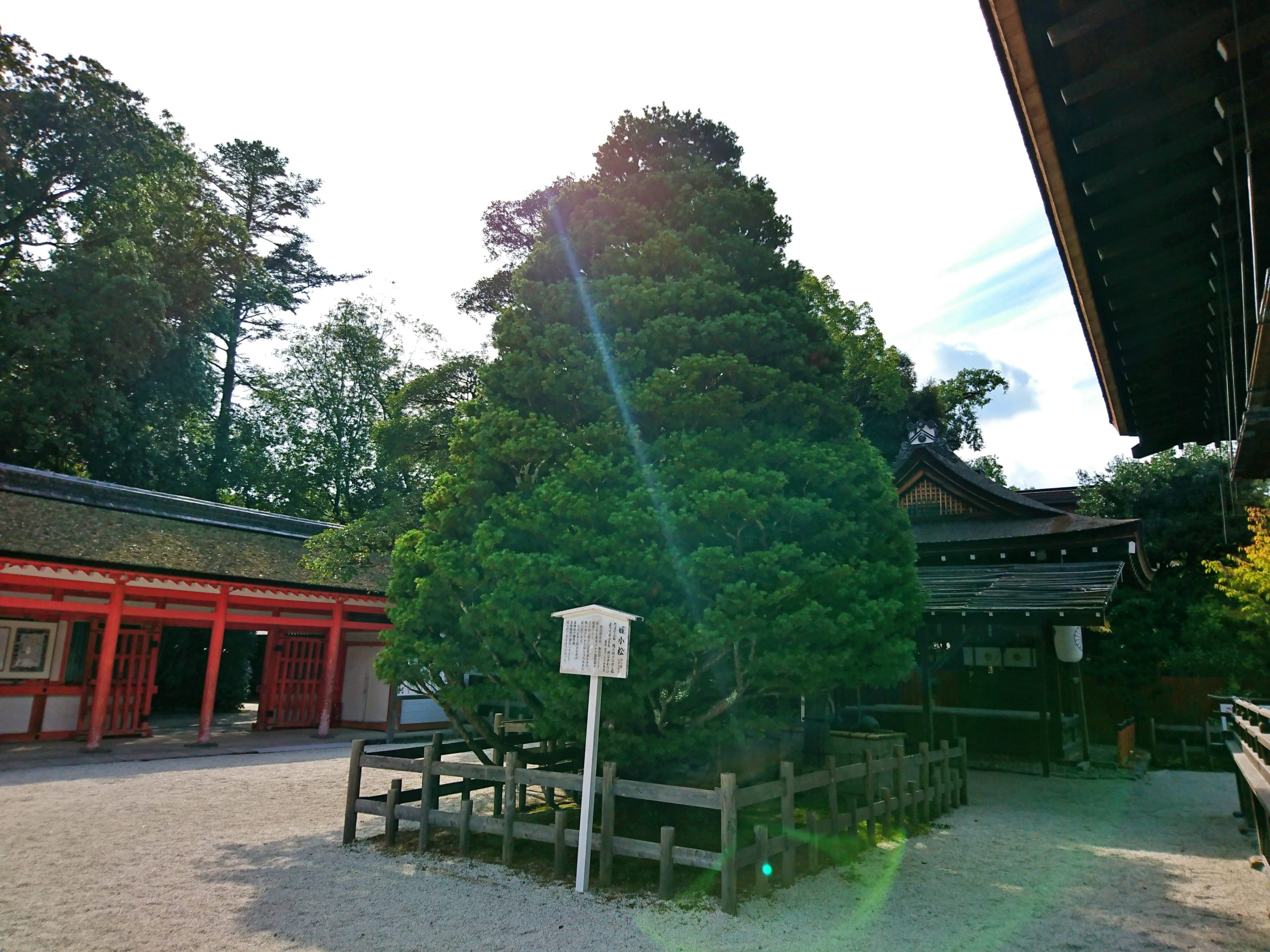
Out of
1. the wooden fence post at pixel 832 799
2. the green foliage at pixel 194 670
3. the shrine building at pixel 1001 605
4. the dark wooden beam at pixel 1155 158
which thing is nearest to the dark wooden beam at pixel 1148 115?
the dark wooden beam at pixel 1155 158

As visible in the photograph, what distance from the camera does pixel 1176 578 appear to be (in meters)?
20.0

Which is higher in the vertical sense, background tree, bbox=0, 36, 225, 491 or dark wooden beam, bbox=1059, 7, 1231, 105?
background tree, bbox=0, 36, 225, 491

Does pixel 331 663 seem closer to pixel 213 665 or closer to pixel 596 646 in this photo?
pixel 213 665

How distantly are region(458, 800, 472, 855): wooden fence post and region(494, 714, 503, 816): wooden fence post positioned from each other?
14.0 inches

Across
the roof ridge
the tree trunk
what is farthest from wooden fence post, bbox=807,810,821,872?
the tree trunk

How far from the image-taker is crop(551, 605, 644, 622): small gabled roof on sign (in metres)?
6.10

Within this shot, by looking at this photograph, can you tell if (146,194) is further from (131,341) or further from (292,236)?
(292,236)

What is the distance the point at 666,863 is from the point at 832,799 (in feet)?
6.65

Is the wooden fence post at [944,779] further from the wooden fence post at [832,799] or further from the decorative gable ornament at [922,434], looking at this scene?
the decorative gable ornament at [922,434]

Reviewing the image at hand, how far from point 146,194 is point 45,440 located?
899cm

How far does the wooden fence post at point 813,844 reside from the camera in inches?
260

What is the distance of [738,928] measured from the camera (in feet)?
17.1

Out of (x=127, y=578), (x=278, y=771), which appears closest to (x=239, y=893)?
(x=278, y=771)

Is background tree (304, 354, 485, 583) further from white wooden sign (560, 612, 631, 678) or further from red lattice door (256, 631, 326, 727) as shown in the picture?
white wooden sign (560, 612, 631, 678)
